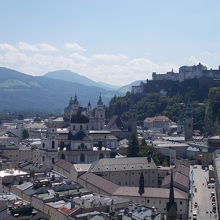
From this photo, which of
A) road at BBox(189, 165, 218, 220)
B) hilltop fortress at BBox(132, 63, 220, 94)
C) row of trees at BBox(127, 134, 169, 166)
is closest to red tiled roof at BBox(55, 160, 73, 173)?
row of trees at BBox(127, 134, 169, 166)

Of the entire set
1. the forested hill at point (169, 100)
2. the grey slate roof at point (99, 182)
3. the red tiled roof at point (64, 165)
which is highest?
the forested hill at point (169, 100)

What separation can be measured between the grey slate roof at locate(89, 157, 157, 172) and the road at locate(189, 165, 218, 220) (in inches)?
248

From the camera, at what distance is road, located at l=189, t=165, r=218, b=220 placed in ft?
165

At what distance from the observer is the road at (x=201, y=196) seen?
50.4 m

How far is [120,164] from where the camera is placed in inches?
2435

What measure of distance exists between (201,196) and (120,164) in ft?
32.2

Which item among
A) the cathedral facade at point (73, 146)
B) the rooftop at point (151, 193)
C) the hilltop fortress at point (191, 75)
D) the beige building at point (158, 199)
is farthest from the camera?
the hilltop fortress at point (191, 75)

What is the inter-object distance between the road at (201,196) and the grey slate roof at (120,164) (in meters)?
6.31

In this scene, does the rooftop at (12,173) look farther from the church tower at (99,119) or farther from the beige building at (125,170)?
the church tower at (99,119)

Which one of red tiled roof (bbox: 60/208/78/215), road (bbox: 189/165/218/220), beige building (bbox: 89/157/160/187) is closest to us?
red tiled roof (bbox: 60/208/78/215)

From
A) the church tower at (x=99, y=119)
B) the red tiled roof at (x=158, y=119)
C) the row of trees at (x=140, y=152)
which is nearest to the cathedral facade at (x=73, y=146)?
the row of trees at (x=140, y=152)

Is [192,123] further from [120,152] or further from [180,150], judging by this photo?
[120,152]

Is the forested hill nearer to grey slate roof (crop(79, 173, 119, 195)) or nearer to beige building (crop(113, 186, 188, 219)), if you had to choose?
grey slate roof (crop(79, 173, 119, 195))

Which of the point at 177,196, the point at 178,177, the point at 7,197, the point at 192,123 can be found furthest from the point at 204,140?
the point at 7,197
